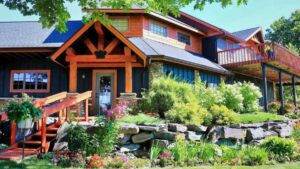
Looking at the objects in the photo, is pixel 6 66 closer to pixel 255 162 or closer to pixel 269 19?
pixel 255 162

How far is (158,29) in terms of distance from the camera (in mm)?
17344

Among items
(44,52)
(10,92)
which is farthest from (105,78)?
(10,92)

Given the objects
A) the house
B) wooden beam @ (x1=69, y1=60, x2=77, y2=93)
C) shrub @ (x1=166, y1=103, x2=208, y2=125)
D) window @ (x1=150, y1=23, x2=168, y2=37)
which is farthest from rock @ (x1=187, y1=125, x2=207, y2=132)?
window @ (x1=150, y1=23, x2=168, y2=37)

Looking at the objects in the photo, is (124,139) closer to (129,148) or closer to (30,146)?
(129,148)

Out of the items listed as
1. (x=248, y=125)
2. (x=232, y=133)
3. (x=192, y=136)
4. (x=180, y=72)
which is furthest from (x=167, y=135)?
(x=180, y=72)

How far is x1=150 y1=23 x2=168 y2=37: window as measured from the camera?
16984 millimetres

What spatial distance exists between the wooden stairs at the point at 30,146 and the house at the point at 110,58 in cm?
359

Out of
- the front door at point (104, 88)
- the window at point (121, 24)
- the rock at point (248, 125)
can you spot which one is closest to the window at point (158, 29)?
the window at point (121, 24)

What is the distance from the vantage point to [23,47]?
47.3ft

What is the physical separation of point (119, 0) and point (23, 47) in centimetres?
812

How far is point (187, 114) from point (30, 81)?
9025 millimetres

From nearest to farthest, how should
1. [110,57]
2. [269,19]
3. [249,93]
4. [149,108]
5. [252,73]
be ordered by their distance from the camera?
[149,108]
[110,57]
[249,93]
[252,73]
[269,19]

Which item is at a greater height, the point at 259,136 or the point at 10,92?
the point at 10,92

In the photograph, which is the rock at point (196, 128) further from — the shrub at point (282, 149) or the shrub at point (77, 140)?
the shrub at point (77, 140)
